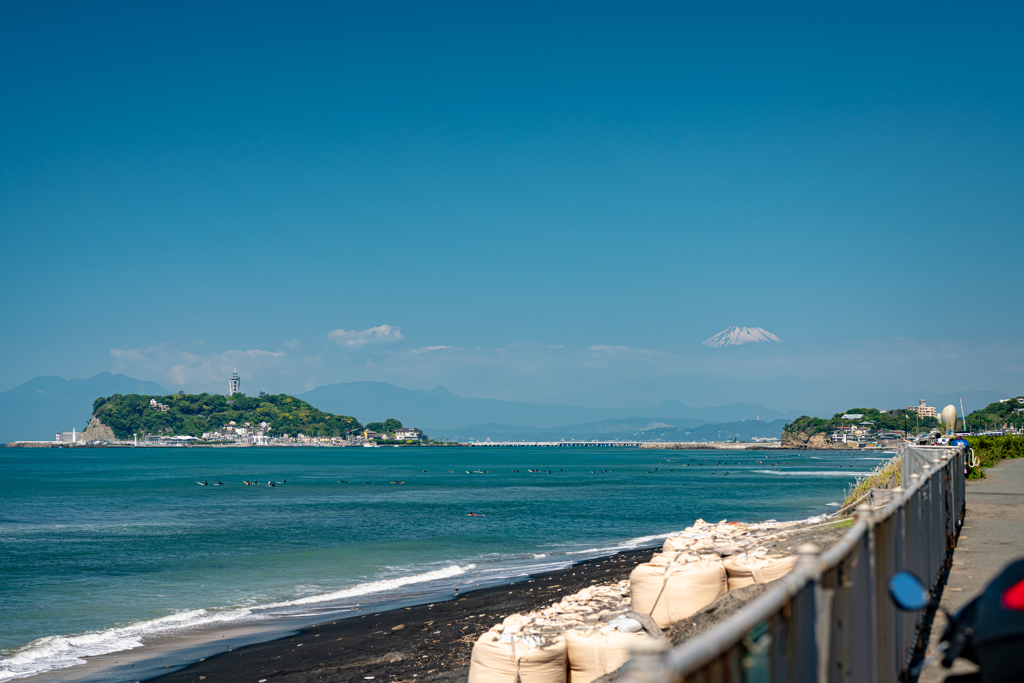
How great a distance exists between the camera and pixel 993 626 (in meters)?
3.05

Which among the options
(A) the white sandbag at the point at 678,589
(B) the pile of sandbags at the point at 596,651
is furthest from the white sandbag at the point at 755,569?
(B) the pile of sandbags at the point at 596,651

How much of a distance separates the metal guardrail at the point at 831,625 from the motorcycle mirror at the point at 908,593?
29 centimetres

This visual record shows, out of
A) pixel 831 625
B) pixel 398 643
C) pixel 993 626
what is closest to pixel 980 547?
pixel 831 625

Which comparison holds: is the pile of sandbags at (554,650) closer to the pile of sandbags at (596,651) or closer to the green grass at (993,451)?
the pile of sandbags at (596,651)

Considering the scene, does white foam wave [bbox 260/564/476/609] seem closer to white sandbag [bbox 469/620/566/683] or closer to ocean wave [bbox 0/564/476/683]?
ocean wave [bbox 0/564/476/683]

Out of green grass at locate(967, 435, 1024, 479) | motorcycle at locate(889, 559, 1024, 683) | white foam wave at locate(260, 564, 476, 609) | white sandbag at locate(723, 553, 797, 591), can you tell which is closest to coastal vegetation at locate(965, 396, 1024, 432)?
green grass at locate(967, 435, 1024, 479)

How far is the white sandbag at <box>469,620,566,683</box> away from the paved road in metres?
3.72

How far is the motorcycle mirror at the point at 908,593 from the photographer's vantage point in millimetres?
3025

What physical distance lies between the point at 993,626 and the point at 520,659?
6.16 m

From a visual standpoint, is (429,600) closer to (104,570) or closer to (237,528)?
(104,570)

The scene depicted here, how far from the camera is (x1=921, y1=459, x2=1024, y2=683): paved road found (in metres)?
6.79

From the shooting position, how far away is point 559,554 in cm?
2981

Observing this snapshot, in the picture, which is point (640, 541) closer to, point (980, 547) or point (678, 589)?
point (980, 547)

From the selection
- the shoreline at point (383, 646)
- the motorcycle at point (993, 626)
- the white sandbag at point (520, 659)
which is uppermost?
the motorcycle at point (993, 626)
